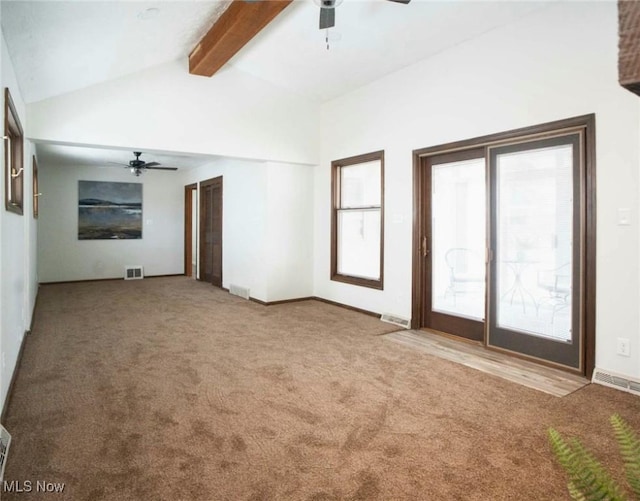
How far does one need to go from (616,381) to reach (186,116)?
5228 mm

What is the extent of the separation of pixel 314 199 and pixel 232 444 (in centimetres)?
472

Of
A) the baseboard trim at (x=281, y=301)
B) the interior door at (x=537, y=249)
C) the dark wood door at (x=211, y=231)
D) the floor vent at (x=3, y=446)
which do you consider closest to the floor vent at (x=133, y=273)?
the dark wood door at (x=211, y=231)

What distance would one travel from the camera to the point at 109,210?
356 inches

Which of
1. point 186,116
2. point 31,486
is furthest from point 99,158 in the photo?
point 31,486

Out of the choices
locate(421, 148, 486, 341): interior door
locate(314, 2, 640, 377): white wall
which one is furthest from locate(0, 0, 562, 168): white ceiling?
locate(421, 148, 486, 341): interior door

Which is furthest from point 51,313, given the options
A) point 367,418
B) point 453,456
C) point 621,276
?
point 621,276

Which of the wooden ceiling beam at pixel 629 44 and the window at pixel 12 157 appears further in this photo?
the window at pixel 12 157

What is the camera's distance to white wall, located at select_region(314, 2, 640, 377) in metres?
3.10

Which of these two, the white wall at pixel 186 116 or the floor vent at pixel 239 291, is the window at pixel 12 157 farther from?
the floor vent at pixel 239 291

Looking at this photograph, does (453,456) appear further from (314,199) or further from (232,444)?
(314,199)

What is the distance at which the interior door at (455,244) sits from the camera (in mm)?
4289

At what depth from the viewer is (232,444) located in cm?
231

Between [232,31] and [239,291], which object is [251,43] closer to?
[232,31]

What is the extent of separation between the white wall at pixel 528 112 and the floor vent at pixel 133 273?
5792mm
